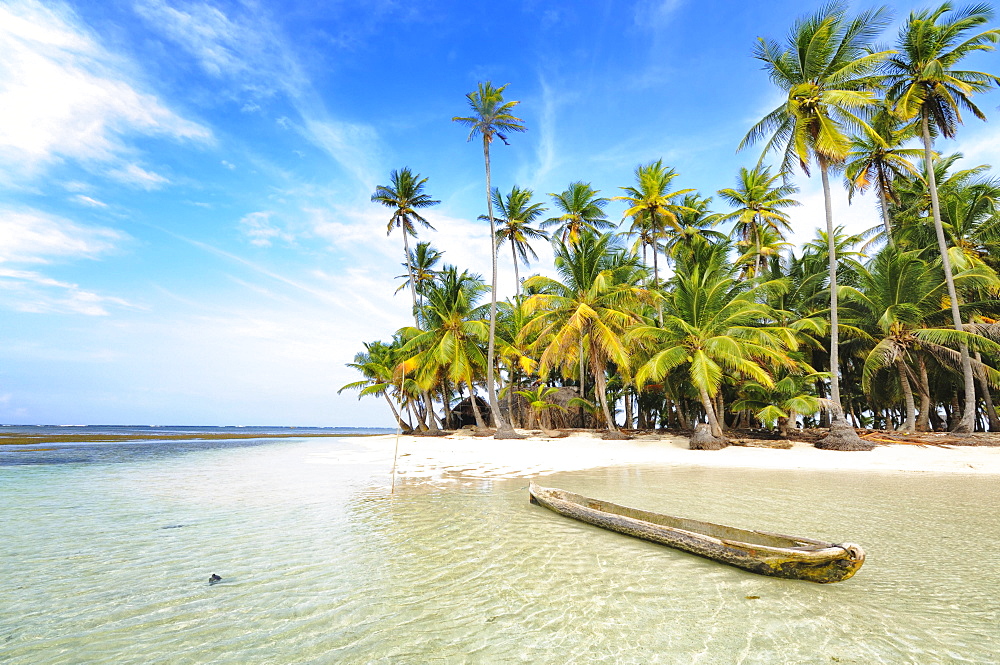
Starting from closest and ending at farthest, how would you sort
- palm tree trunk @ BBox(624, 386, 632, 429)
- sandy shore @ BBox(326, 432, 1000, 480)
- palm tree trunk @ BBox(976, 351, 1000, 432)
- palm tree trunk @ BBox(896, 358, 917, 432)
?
sandy shore @ BBox(326, 432, 1000, 480) < palm tree trunk @ BBox(976, 351, 1000, 432) < palm tree trunk @ BBox(896, 358, 917, 432) < palm tree trunk @ BBox(624, 386, 632, 429)

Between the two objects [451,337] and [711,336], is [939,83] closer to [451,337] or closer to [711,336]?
[711,336]

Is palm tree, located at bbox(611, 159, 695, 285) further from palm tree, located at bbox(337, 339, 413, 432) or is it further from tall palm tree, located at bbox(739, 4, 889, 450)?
palm tree, located at bbox(337, 339, 413, 432)

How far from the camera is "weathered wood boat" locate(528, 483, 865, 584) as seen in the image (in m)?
3.98

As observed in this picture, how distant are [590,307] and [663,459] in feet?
26.5

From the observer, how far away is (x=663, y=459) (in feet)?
52.3

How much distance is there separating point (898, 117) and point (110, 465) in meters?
32.9

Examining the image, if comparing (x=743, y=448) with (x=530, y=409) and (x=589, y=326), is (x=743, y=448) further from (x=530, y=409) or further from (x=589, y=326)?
(x=530, y=409)

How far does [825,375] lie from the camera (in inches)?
683

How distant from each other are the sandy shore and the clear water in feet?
17.0

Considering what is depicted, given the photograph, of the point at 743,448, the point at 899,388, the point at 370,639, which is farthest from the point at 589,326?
the point at 370,639

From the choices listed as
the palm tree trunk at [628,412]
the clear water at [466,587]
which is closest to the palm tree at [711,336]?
the palm tree trunk at [628,412]

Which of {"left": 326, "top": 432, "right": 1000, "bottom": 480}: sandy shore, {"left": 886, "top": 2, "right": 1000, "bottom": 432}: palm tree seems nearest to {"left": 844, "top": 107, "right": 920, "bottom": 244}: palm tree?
{"left": 886, "top": 2, "right": 1000, "bottom": 432}: palm tree

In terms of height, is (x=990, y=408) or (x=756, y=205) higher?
(x=756, y=205)

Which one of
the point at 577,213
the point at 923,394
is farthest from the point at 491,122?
the point at 923,394
